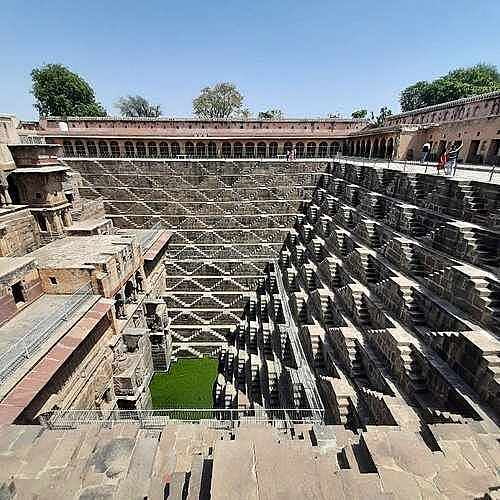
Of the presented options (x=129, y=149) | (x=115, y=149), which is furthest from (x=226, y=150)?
(x=115, y=149)

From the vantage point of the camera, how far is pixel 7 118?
48.7 feet

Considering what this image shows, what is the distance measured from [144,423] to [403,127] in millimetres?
21931

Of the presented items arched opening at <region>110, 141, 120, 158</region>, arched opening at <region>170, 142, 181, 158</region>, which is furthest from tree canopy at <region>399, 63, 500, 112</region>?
arched opening at <region>110, 141, 120, 158</region>

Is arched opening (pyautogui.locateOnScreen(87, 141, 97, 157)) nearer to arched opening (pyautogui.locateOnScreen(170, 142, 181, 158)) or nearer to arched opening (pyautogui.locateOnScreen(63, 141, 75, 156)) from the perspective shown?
arched opening (pyautogui.locateOnScreen(63, 141, 75, 156))

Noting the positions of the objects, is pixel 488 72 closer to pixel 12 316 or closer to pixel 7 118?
pixel 7 118

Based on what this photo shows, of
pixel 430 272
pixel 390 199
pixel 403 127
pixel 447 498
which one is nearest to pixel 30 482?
pixel 447 498

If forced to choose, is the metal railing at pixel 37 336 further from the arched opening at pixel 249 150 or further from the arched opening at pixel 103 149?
the arched opening at pixel 249 150

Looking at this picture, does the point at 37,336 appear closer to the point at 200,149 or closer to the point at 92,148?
the point at 200,149

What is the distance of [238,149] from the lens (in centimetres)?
2886

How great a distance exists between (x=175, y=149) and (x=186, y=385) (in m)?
21.9

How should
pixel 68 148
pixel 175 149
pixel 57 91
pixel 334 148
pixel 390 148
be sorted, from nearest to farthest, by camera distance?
pixel 390 148, pixel 68 148, pixel 175 149, pixel 334 148, pixel 57 91

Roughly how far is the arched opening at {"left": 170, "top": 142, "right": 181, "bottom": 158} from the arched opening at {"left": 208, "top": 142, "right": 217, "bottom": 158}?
114 inches

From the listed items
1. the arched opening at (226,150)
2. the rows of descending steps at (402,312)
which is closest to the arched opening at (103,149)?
the arched opening at (226,150)

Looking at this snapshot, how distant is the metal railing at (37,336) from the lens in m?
7.87
